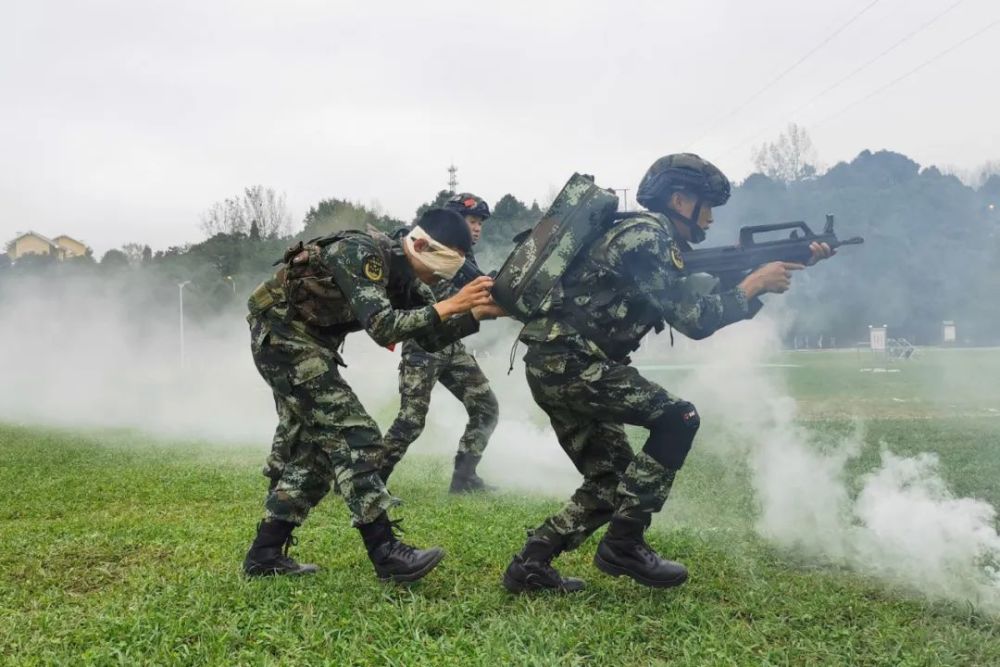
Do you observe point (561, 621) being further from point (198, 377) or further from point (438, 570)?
point (198, 377)

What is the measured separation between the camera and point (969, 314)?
27.6m

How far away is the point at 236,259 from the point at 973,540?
150 ft

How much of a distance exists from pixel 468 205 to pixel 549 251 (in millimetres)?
3125

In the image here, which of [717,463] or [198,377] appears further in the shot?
[198,377]

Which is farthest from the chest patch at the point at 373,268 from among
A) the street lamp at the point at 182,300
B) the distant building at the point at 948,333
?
the street lamp at the point at 182,300

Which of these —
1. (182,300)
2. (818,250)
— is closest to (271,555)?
(818,250)

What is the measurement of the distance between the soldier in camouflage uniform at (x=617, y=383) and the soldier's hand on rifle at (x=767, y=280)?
0.05ft

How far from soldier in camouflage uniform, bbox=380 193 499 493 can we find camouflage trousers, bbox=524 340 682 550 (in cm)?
252

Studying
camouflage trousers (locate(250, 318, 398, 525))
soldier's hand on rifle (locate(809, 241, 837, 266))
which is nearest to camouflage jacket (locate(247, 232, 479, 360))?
camouflage trousers (locate(250, 318, 398, 525))

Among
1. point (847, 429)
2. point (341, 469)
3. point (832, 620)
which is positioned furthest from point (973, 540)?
point (847, 429)

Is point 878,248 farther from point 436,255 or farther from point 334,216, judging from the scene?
point 334,216

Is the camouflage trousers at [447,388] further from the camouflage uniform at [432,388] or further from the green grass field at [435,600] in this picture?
the green grass field at [435,600]

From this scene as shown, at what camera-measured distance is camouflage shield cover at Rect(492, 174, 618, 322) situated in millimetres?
3795

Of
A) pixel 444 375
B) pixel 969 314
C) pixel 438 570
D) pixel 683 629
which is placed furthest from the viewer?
pixel 969 314
